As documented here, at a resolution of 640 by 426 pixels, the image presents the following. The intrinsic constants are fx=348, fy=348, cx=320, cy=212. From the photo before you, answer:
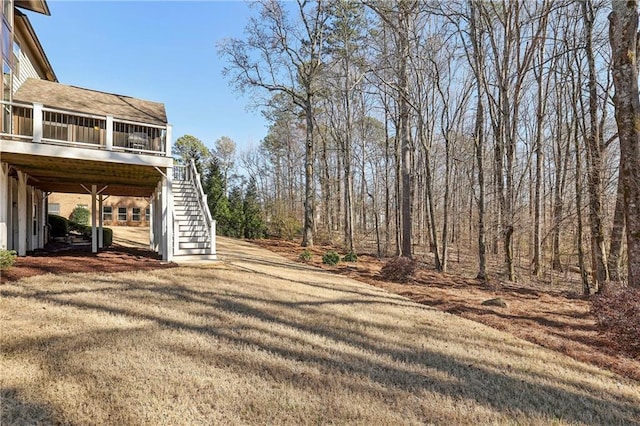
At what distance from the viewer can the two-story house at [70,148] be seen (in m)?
8.52

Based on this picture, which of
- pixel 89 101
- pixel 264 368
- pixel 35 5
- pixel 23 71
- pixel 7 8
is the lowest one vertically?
pixel 264 368

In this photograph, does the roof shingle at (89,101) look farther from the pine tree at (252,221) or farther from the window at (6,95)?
the pine tree at (252,221)

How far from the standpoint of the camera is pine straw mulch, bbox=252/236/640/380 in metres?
5.16

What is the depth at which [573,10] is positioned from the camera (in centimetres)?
1294

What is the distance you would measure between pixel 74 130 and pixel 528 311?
1303 centimetres

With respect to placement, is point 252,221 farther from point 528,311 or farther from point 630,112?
point 630,112

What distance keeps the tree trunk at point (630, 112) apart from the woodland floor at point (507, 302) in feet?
5.27

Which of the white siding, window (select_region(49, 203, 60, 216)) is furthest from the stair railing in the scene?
window (select_region(49, 203, 60, 216))

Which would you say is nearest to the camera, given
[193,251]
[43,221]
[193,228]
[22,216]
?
[22,216]

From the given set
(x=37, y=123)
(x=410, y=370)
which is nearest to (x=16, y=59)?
(x=37, y=123)

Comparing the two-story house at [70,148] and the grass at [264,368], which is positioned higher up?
the two-story house at [70,148]

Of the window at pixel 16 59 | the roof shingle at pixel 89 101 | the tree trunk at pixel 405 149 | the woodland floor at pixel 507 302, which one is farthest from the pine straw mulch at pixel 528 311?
the window at pixel 16 59

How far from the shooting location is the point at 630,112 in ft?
20.7

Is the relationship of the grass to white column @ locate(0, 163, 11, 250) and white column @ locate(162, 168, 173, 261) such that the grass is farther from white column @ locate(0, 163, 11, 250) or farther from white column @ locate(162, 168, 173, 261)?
white column @ locate(162, 168, 173, 261)
